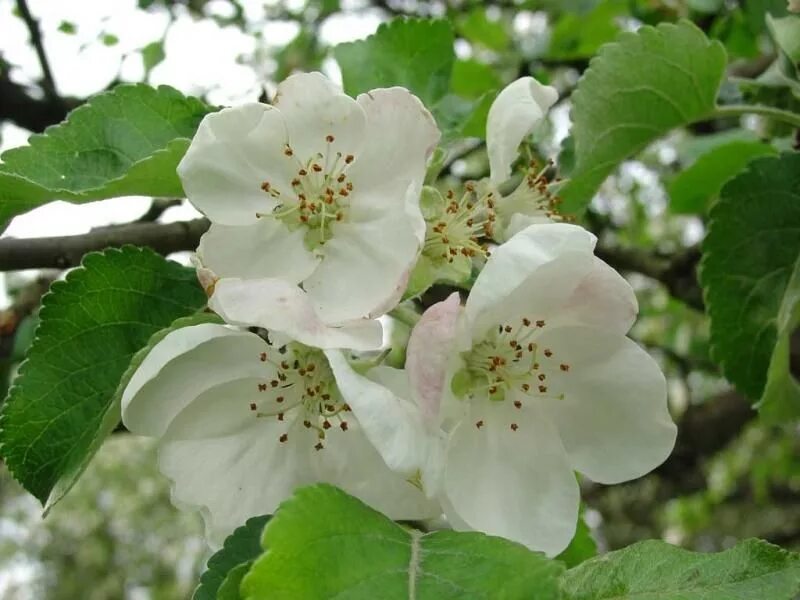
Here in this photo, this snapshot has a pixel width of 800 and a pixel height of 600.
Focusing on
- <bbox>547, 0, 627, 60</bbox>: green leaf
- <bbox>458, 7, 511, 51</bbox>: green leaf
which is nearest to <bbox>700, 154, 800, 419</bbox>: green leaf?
<bbox>547, 0, 627, 60</bbox>: green leaf

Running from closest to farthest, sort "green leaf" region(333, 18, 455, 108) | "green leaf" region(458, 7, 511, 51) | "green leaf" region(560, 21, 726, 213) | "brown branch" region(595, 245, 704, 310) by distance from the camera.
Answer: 1. "green leaf" region(560, 21, 726, 213)
2. "green leaf" region(333, 18, 455, 108)
3. "brown branch" region(595, 245, 704, 310)
4. "green leaf" region(458, 7, 511, 51)

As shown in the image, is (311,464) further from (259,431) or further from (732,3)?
(732,3)

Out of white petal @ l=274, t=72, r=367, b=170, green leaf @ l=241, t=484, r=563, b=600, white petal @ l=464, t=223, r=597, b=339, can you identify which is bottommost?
green leaf @ l=241, t=484, r=563, b=600

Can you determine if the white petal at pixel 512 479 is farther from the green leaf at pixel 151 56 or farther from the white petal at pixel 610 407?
the green leaf at pixel 151 56

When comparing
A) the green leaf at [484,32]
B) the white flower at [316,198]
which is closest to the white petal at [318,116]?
the white flower at [316,198]

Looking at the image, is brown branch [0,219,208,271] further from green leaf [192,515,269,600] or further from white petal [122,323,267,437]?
green leaf [192,515,269,600]

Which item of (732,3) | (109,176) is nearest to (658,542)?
(109,176)
